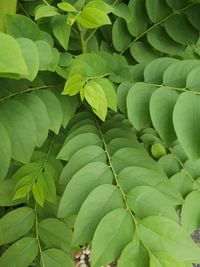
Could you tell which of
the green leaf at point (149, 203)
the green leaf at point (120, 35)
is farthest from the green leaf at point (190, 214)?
the green leaf at point (120, 35)

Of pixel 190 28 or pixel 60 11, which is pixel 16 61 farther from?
pixel 190 28

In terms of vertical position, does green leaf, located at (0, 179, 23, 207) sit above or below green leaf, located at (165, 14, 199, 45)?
below

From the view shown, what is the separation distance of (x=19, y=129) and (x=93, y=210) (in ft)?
0.55

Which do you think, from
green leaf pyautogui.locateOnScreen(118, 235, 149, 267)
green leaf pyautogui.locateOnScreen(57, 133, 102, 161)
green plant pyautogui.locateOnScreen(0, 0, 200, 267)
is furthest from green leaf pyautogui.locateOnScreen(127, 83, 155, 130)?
green leaf pyautogui.locateOnScreen(118, 235, 149, 267)

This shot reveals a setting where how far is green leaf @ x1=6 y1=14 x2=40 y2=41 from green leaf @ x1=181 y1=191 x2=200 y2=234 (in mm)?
381

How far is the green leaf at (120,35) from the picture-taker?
2.80ft

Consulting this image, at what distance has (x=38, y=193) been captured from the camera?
2.23ft

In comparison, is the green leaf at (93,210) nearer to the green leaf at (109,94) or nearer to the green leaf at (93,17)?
the green leaf at (109,94)

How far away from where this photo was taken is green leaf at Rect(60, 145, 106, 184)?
0.64 metres

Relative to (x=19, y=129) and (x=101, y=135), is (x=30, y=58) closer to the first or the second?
(x=19, y=129)

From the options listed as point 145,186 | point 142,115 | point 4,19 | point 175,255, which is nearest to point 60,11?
point 4,19

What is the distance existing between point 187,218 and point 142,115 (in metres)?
0.20

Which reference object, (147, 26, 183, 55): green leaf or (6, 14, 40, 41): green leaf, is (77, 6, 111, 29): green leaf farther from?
(147, 26, 183, 55): green leaf

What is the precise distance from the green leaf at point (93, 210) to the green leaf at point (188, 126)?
0.39 ft
